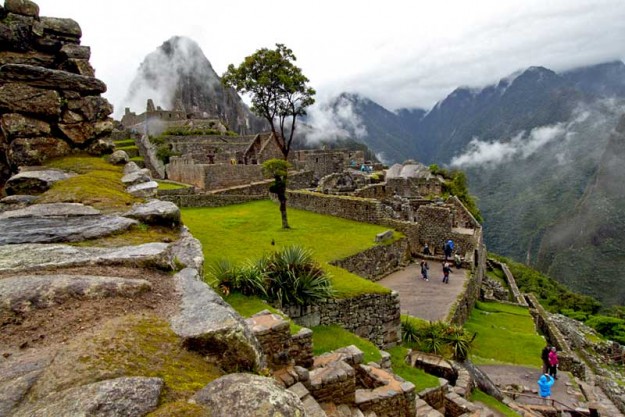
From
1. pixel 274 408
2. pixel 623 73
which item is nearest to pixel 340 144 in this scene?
pixel 274 408

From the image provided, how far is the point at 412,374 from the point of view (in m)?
9.12

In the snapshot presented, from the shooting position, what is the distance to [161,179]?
35.9m

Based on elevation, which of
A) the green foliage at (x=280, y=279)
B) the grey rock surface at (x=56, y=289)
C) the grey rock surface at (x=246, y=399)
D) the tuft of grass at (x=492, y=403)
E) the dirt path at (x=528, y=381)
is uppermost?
the grey rock surface at (x=56, y=289)

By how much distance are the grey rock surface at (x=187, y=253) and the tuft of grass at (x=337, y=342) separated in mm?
4276

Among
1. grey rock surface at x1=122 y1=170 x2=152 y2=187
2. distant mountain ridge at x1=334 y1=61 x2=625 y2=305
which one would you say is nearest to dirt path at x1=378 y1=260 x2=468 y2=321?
grey rock surface at x1=122 y1=170 x2=152 y2=187

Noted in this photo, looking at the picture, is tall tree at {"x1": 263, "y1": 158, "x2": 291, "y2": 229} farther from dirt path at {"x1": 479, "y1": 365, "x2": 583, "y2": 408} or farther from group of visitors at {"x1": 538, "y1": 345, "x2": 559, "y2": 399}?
group of visitors at {"x1": 538, "y1": 345, "x2": 559, "y2": 399}

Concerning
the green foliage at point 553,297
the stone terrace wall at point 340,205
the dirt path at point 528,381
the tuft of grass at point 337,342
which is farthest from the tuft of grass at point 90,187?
the green foliage at point 553,297

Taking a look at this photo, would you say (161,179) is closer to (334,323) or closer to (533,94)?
(334,323)

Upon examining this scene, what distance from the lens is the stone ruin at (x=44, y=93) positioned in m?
8.30

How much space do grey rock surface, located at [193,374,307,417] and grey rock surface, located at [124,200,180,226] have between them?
3.83 meters

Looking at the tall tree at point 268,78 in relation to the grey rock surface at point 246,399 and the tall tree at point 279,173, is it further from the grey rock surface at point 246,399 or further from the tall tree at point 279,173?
the grey rock surface at point 246,399

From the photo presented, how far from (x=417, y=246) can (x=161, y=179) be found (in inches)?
952

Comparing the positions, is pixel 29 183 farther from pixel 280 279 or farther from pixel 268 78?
pixel 268 78

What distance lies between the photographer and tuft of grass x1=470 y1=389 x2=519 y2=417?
9.66 m
